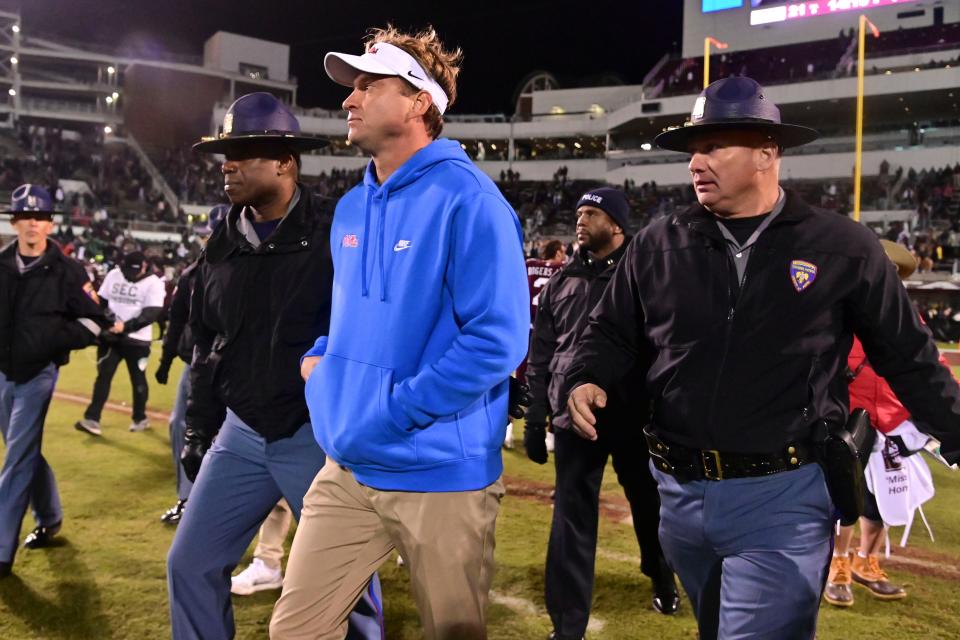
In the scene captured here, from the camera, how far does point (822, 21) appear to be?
3903cm

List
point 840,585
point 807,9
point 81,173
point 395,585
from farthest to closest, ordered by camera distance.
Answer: point 81,173 < point 807,9 < point 395,585 < point 840,585

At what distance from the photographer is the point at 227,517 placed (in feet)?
9.55

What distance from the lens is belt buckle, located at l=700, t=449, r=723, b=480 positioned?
2.40 meters

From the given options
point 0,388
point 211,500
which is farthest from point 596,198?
point 0,388

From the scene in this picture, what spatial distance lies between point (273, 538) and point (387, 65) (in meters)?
3.25

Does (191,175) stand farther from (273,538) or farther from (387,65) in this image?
(387,65)

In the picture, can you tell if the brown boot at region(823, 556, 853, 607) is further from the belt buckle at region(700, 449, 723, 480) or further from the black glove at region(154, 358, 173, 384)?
the black glove at region(154, 358, 173, 384)

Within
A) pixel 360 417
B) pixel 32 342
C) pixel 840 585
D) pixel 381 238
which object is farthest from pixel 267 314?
pixel 840 585

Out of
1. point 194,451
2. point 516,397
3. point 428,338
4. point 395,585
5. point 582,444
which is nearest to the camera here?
point 428,338

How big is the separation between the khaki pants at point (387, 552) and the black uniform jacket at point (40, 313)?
3138 mm

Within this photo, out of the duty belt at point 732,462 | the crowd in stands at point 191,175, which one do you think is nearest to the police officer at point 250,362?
the duty belt at point 732,462

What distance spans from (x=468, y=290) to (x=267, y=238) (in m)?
1.22

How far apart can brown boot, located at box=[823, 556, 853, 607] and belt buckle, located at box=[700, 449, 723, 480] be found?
7.76 feet

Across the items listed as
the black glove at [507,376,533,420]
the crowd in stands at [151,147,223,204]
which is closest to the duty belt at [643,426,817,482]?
the black glove at [507,376,533,420]
